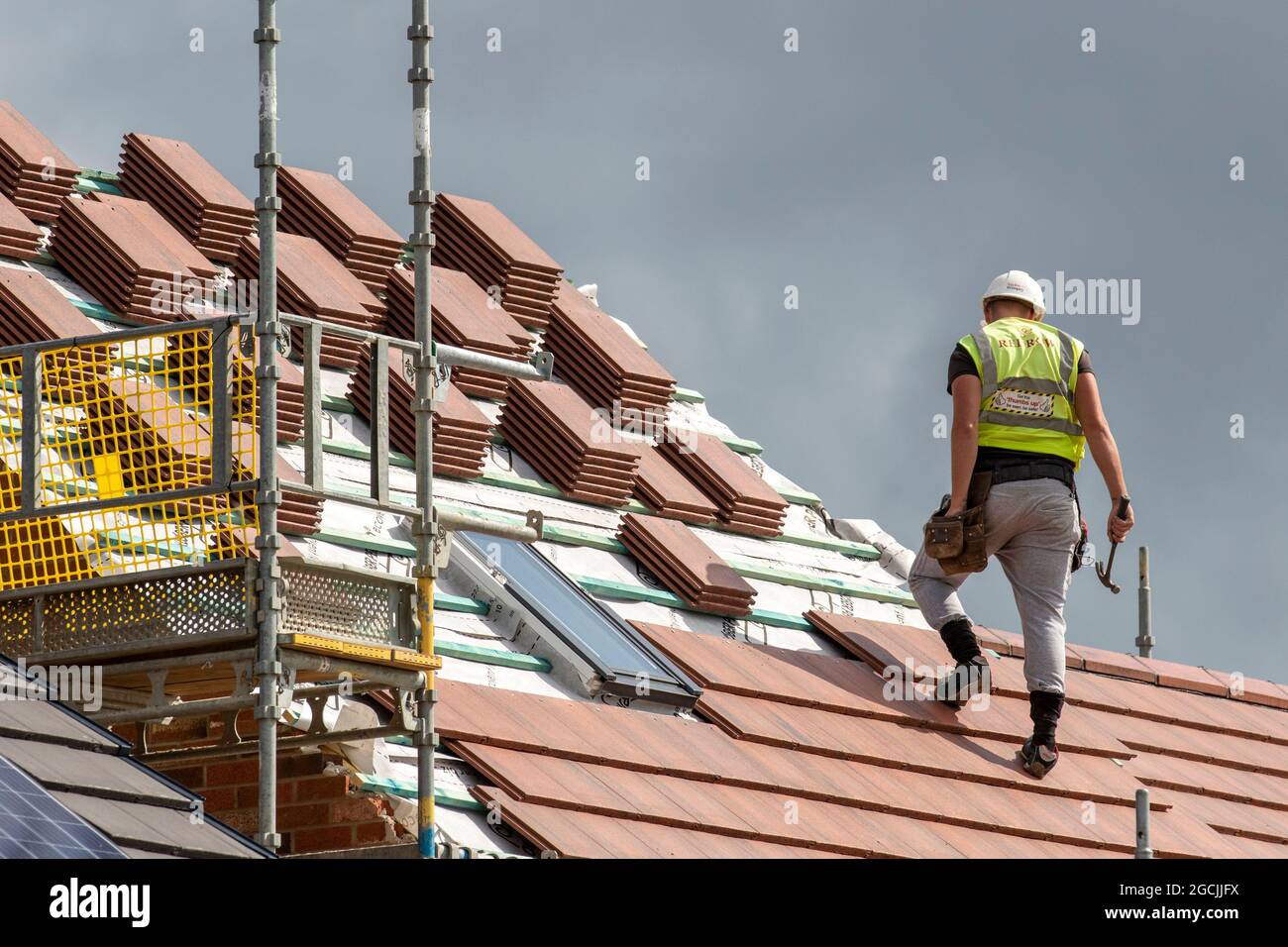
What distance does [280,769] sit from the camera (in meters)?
8.88

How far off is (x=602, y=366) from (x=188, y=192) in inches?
84.8

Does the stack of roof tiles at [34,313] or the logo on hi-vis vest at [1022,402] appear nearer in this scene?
the stack of roof tiles at [34,313]

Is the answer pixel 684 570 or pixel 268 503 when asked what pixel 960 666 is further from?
pixel 268 503

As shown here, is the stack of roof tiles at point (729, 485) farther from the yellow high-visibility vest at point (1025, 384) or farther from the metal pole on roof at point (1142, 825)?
the metal pole on roof at point (1142, 825)

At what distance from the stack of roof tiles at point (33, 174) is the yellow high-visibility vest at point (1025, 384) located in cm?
389

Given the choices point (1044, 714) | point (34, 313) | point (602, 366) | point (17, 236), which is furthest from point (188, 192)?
point (1044, 714)

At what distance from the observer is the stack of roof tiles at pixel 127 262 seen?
35.7 feet

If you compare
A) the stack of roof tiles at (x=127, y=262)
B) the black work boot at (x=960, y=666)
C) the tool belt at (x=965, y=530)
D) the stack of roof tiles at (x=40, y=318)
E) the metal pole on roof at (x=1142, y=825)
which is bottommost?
the metal pole on roof at (x=1142, y=825)

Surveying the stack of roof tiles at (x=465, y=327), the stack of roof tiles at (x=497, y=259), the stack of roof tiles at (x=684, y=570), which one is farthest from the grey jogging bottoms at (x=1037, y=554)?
the stack of roof tiles at (x=497, y=259)

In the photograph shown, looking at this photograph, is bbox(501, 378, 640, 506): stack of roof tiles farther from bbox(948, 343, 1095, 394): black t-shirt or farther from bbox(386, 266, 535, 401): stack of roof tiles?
bbox(948, 343, 1095, 394): black t-shirt

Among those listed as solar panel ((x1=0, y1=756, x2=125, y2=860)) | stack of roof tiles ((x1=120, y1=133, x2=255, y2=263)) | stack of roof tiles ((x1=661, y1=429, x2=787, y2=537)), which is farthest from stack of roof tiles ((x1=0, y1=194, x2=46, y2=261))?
solar panel ((x1=0, y1=756, x2=125, y2=860))
